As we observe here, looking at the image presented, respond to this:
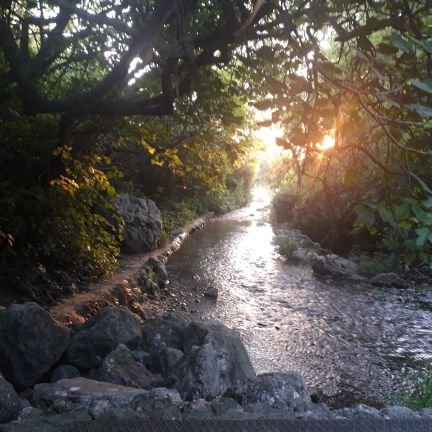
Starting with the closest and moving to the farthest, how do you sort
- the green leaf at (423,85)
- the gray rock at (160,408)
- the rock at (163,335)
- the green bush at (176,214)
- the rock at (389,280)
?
the green leaf at (423,85) < the gray rock at (160,408) < the rock at (163,335) < the rock at (389,280) < the green bush at (176,214)

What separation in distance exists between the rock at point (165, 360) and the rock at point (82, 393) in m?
1.10

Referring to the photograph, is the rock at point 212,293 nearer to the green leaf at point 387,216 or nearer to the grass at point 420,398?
the grass at point 420,398

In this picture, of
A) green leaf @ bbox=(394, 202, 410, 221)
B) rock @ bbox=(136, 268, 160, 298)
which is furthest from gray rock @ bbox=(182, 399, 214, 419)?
rock @ bbox=(136, 268, 160, 298)

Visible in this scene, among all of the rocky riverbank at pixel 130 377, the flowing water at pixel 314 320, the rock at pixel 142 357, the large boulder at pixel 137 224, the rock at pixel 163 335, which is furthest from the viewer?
the large boulder at pixel 137 224

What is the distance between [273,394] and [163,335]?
2.29 meters

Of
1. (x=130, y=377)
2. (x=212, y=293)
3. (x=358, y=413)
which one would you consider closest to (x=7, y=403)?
(x=130, y=377)

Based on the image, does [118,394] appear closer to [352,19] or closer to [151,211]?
[352,19]

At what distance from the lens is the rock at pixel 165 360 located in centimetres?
489

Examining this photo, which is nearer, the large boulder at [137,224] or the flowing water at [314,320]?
the flowing water at [314,320]

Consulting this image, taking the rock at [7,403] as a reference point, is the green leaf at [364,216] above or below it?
above

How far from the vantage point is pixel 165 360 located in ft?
16.3

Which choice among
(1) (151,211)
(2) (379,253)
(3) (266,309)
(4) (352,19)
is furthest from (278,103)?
(2) (379,253)

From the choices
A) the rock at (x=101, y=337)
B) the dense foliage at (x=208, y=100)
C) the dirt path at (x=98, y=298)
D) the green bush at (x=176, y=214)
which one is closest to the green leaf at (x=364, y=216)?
the dense foliage at (x=208, y=100)

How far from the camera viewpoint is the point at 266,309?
9375 mm
